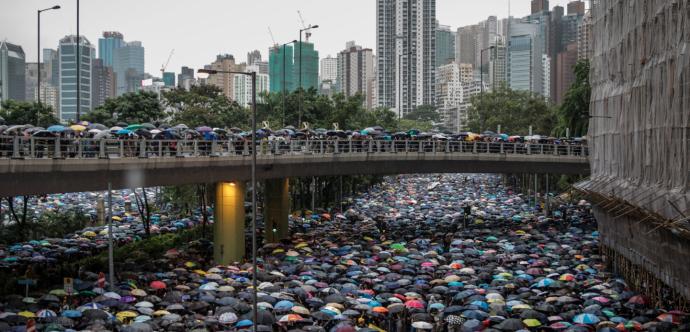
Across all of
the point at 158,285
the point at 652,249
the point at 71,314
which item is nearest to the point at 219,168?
the point at 158,285

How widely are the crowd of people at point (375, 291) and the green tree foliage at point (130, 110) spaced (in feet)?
91.4

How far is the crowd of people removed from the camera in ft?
93.1

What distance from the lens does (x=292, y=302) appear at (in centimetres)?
3083

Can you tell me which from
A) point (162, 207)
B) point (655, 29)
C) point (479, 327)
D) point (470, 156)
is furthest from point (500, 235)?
point (162, 207)

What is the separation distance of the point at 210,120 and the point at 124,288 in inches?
2336

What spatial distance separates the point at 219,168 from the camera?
4412cm

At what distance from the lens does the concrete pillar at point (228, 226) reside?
149ft

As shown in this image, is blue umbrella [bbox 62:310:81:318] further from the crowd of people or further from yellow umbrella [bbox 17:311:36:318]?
yellow umbrella [bbox 17:311:36:318]

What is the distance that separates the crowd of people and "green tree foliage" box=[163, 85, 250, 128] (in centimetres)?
3668

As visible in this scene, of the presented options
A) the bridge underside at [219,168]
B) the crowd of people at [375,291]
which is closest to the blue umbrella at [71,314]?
the crowd of people at [375,291]

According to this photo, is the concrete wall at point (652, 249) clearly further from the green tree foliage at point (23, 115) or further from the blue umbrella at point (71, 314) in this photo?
the green tree foliage at point (23, 115)

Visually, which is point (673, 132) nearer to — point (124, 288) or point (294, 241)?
point (124, 288)

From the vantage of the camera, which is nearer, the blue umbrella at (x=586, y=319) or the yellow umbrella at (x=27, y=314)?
the yellow umbrella at (x=27, y=314)

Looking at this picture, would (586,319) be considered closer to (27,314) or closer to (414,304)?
(414,304)
